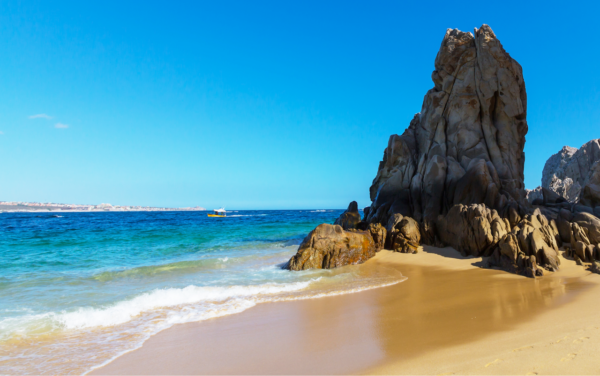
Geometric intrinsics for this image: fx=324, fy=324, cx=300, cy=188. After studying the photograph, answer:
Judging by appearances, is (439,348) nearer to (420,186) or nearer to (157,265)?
(157,265)

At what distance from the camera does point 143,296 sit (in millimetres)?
8578

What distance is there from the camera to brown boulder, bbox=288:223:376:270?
40.9 ft

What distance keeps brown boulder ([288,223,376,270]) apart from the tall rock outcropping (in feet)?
13.6

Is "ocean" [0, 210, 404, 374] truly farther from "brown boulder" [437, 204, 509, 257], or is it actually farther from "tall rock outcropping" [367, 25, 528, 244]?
"tall rock outcropping" [367, 25, 528, 244]

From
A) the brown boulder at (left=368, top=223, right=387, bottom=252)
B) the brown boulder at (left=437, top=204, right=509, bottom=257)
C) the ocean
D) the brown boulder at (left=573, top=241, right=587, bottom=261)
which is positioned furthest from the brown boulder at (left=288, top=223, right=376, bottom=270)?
the brown boulder at (left=573, top=241, right=587, bottom=261)

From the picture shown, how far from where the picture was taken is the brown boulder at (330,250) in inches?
491

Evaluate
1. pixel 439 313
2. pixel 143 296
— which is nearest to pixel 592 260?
pixel 439 313

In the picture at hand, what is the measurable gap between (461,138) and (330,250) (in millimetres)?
10814

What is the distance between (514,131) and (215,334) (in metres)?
19.3

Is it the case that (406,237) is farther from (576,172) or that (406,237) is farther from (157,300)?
(576,172)

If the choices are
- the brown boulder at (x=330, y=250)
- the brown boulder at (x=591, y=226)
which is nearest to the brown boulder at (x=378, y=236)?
the brown boulder at (x=330, y=250)

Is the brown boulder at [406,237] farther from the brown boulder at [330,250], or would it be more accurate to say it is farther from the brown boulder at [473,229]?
the brown boulder at [330,250]

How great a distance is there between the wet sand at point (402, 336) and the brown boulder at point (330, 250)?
3951 millimetres

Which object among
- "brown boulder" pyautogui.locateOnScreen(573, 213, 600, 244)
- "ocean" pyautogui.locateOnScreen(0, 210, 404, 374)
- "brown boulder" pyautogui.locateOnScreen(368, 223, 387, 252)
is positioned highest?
"brown boulder" pyautogui.locateOnScreen(573, 213, 600, 244)
